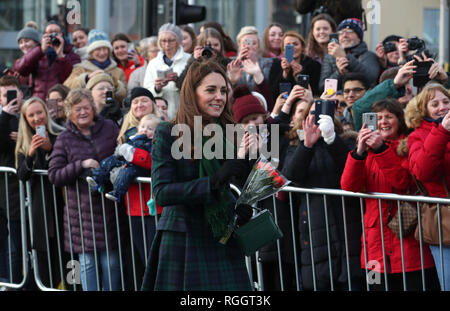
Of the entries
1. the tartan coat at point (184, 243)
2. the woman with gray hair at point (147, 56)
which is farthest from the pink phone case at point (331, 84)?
the woman with gray hair at point (147, 56)

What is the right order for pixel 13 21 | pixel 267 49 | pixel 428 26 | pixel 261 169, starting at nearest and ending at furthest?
pixel 261 169, pixel 267 49, pixel 428 26, pixel 13 21

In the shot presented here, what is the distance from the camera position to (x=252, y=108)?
6.99m

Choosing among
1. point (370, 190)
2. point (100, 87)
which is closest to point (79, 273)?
point (100, 87)

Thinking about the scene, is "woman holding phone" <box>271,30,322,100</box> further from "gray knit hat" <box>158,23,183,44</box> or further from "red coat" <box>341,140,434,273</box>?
"red coat" <box>341,140,434,273</box>

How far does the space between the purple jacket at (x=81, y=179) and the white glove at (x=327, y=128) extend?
2028 mm

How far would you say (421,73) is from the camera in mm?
6680

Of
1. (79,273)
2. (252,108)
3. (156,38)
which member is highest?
(156,38)

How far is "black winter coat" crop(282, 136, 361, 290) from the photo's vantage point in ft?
20.7

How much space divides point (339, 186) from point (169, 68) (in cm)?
296

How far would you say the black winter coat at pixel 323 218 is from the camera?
20.7ft

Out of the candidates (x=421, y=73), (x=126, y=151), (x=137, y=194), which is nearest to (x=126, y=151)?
(x=126, y=151)

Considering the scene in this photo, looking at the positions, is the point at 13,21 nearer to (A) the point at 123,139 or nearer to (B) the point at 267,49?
(B) the point at 267,49

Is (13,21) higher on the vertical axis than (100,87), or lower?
higher

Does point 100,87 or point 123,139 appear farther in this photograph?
point 100,87
